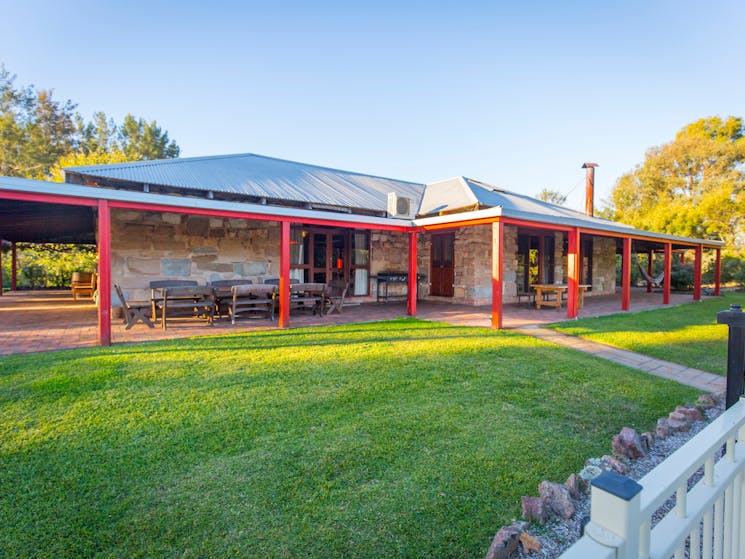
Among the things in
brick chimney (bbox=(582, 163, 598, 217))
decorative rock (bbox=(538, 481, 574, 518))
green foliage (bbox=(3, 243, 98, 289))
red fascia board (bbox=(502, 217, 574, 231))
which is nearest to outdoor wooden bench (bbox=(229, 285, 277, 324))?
red fascia board (bbox=(502, 217, 574, 231))

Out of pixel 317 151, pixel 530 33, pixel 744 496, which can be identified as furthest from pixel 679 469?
pixel 317 151

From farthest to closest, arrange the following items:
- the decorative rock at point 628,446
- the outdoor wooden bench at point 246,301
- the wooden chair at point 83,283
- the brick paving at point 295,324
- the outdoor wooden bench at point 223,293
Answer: the wooden chair at point 83,283
the outdoor wooden bench at point 223,293
the outdoor wooden bench at point 246,301
the brick paving at point 295,324
the decorative rock at point 628,446

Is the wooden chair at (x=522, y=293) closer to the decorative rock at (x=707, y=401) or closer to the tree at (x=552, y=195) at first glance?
the decorative rock at (x=707, y=401)

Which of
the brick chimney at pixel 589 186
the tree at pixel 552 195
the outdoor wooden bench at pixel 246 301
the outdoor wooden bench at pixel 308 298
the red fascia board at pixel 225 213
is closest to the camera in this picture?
the red fascia board at pixel 225 213

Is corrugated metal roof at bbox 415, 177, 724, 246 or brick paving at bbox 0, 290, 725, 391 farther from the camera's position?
corrugated metal roof at bbox 415, 177, 724, 246

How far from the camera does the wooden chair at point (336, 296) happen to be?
30.1 feet

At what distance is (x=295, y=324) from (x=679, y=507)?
22.9 feet

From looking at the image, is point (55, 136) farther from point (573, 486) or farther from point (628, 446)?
point (628, 446)

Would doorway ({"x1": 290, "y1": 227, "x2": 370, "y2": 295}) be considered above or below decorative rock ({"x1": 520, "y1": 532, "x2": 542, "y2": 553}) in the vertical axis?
above

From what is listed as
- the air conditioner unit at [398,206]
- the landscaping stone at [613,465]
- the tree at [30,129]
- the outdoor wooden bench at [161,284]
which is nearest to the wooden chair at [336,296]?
the air conditioner unit at [398,206]

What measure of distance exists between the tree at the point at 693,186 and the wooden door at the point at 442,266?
16622 millimetres

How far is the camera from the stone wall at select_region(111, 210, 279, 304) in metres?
7.93

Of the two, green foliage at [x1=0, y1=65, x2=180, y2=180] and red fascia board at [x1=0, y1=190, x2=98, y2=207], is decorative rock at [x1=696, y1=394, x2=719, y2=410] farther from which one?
green foliage at [x1=0, y1=65, x2=180, y2=180]

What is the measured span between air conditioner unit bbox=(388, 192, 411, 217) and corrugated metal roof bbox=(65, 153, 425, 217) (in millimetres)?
472
